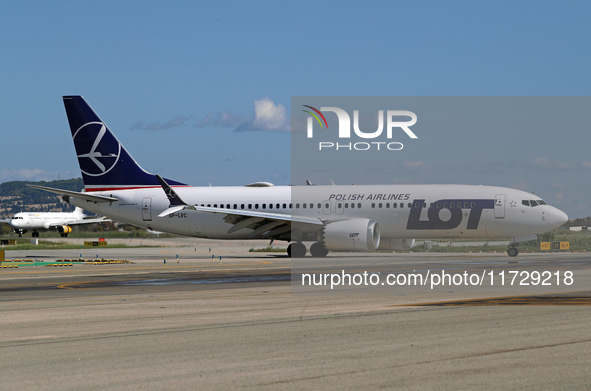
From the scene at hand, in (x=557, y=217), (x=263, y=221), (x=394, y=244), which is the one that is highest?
(x=557, y=217)

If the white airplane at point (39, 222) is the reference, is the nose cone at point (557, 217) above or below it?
above

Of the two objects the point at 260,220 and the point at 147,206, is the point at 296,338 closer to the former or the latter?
the point at 260,220

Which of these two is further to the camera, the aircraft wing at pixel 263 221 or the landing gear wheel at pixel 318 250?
the landing gear wheel at pixel 318 250

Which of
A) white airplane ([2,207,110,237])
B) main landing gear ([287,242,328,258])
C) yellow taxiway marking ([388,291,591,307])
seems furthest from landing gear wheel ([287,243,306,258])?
white airplane ([2,207,110,237])

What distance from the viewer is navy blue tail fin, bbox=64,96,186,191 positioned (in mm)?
46250

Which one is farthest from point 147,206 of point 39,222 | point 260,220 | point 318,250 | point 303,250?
point 39,222

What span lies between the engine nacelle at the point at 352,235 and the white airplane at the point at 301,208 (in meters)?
0.05

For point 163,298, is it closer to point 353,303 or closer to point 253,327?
point 353,303

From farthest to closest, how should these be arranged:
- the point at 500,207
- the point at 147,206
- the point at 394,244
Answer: the point at 147,206, the point at 394,244, the point at 500,207

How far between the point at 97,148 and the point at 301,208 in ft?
43.4

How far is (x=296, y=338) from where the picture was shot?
11.5 meters

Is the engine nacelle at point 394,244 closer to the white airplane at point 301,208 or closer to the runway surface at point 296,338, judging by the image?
the white airplane at point 301,208

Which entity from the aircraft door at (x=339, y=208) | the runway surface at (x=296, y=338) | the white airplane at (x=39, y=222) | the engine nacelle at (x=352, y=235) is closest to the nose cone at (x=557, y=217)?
the engine nacelle at (x=352, y=235)

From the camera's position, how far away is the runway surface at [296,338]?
848 cm
